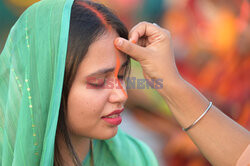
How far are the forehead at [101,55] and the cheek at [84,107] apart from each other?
9 cm

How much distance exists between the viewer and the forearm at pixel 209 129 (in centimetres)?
125

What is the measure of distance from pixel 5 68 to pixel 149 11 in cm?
248

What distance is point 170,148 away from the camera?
3395mm

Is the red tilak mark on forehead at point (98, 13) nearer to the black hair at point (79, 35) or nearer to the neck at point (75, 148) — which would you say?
the black hair at point (79, 35)

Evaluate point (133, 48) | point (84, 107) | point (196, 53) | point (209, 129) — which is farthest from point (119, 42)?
point (196, 53)

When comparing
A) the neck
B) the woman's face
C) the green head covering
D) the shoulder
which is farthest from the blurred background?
the green head covering

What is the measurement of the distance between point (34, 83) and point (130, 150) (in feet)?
2.61

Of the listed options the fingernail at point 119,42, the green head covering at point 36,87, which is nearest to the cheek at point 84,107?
the green head covering at point 36,87

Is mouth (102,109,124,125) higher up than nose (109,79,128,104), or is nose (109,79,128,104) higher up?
nose (109,79,128,104)

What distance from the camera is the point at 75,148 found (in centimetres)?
149

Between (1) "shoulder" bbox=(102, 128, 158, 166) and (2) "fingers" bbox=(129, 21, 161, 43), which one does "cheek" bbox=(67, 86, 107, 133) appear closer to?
(2) "fingers" bbox=(129, 21, 161, 43)

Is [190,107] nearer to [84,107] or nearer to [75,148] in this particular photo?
[84,107]

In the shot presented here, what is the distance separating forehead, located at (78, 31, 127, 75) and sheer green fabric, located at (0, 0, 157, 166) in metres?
0.12

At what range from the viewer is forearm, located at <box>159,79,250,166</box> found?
1.25m
